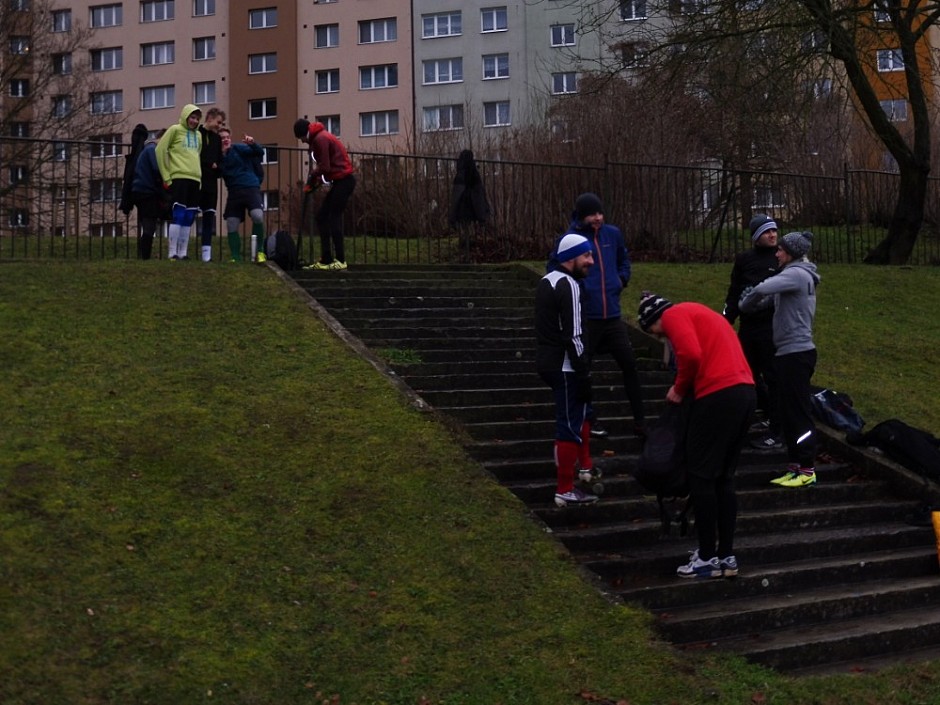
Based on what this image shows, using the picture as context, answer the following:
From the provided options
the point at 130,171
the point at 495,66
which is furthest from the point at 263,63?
the point at 130,171

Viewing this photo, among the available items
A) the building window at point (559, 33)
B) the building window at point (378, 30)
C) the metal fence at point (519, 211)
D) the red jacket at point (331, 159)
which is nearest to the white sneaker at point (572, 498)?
the red jacket at point (331, 159)

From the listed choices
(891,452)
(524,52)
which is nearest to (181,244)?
(891,452)

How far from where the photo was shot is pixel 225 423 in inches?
340

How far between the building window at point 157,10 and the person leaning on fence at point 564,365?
207 ft

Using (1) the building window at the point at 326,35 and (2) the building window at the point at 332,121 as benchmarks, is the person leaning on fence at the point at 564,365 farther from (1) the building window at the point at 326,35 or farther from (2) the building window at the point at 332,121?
(1) the building window at the point at 326,35

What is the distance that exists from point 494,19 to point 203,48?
54.4 feet

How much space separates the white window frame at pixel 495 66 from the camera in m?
61.5

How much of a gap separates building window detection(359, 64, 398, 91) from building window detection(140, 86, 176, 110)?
1082cm

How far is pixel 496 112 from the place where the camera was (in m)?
62.0

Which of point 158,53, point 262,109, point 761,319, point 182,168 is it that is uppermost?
point 158,53

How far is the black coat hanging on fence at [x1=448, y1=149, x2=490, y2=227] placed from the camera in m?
16.1

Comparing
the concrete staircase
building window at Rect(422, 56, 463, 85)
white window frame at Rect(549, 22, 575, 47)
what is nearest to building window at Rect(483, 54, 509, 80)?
building window at Rect(422, 56, 463, 85)

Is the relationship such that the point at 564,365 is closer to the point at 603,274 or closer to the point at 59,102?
the point at 603,274

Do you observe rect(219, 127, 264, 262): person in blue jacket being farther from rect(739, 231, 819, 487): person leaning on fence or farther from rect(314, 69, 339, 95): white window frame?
rect(314, 69, 339, 95): white window frame
